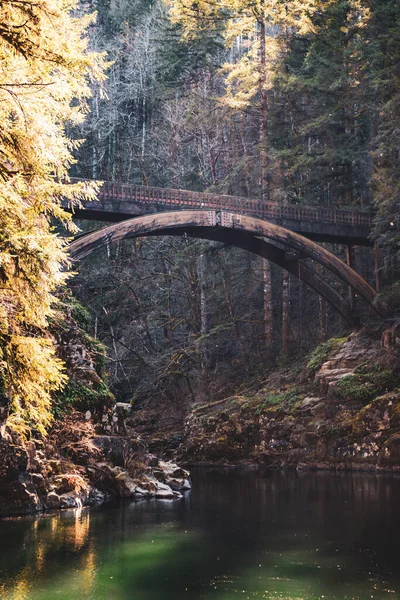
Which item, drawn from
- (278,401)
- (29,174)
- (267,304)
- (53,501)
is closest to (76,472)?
(53,501)

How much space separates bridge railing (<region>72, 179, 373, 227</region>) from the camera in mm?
17672

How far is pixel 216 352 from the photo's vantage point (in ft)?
88.7

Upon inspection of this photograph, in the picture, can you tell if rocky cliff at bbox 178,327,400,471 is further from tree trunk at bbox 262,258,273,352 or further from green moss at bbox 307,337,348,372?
tree trunk at bbox 262,258,273,352

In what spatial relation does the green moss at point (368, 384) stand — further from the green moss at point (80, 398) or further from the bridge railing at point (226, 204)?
the green moss at point (80, 398)

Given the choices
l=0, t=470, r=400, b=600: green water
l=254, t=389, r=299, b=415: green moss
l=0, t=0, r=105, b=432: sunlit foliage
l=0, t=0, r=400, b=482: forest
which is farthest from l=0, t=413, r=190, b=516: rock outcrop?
l=254, t=389, r=299, b=415: green moss

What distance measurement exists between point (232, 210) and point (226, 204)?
29cm

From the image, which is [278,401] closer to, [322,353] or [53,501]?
[322,353]

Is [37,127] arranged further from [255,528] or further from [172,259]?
[172,259]

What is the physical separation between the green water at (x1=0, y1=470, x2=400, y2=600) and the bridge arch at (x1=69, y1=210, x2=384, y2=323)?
7.08 m

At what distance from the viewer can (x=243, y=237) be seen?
2117 cm

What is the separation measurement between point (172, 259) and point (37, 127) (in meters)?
22.4

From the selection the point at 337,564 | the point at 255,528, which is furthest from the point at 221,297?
the point at 337,564

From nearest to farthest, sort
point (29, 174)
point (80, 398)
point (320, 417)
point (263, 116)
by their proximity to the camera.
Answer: point (29, 174), point (80, 398), point (320, 417), point (263, 116)

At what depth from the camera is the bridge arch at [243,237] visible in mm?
16984
